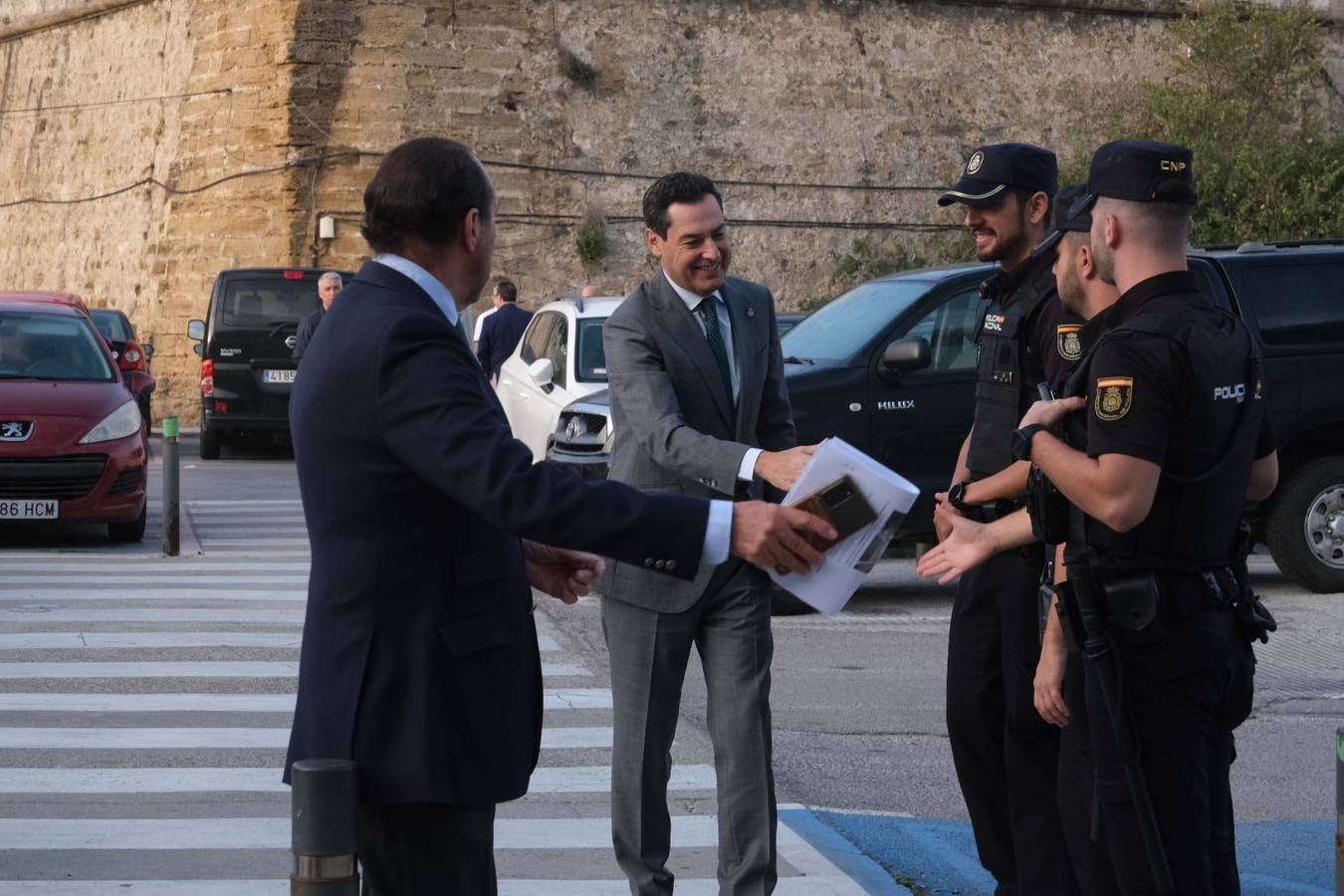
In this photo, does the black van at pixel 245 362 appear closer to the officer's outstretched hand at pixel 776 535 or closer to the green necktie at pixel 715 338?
the green necktie at pixel 715 338

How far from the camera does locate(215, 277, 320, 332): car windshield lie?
22172 mm

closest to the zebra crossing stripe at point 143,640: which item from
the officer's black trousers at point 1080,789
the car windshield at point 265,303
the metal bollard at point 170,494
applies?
the metal bollard at point 170,494

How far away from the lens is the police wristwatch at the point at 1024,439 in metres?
3.93

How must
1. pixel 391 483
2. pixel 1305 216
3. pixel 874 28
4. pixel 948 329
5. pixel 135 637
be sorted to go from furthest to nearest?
pixel 874 28, pixel 1305 216, pixel 948 329, pixel 135 637, pixel 391 483

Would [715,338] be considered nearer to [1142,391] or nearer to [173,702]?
[1142,391]

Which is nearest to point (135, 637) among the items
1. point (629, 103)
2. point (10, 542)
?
point (10, 542)

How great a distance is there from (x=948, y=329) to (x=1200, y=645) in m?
7.50

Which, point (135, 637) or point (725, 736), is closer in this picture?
point (725, 736)

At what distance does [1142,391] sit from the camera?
12.1ft

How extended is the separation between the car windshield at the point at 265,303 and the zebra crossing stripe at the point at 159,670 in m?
13.5

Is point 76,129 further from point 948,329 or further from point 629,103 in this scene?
point 948,329

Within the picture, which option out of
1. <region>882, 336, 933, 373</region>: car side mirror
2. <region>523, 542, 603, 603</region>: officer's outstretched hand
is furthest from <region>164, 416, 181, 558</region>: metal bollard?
<region>523, 542, 603, 603</region>: officer's outstretched hand

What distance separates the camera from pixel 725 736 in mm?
4852

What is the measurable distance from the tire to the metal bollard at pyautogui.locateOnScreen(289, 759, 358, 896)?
9919mm
